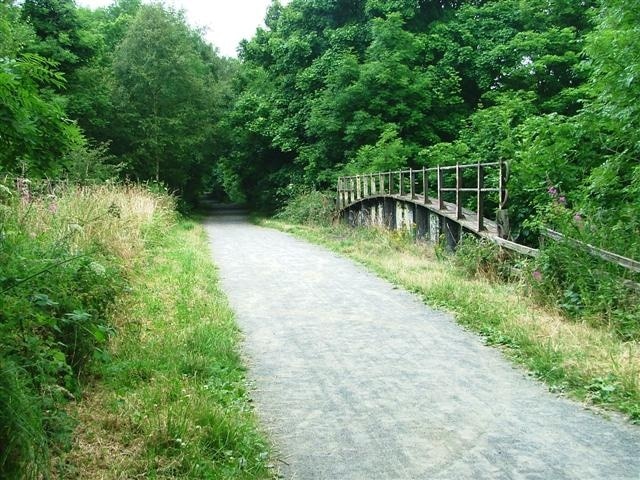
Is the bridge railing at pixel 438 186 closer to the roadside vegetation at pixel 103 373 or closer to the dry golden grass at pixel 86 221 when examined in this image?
the roadside vegetation at pixel 103 373

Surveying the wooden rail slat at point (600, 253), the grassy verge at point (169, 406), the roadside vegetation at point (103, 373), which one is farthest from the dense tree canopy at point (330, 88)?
the grassy verge at point (169, 406)

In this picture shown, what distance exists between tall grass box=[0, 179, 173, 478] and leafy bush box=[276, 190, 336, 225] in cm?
1489

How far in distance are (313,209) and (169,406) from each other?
20.2 meters

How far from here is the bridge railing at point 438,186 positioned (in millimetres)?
11812

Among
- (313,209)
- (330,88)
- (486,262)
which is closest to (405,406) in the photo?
(486,262)

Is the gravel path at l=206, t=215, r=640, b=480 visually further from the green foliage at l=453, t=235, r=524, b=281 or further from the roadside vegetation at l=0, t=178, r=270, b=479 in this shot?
the green foliage at l=453, t=235, r=524, b=281

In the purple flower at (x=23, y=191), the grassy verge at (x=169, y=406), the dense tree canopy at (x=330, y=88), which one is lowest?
the grassy verge at (x=169, y=406)

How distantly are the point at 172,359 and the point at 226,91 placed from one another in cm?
3348

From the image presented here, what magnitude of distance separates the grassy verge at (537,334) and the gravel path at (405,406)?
0.23 meters

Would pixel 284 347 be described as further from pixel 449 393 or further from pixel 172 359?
pixel 449 393

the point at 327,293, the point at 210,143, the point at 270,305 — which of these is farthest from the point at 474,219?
the point at 210,143

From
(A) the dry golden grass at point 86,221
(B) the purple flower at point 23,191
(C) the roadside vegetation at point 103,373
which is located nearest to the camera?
(C) the roadside vegetation at point 103,373

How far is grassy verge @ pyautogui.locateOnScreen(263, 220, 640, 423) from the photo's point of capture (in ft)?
16.4

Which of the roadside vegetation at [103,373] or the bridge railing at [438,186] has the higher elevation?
the bridge railing at [438,186]
